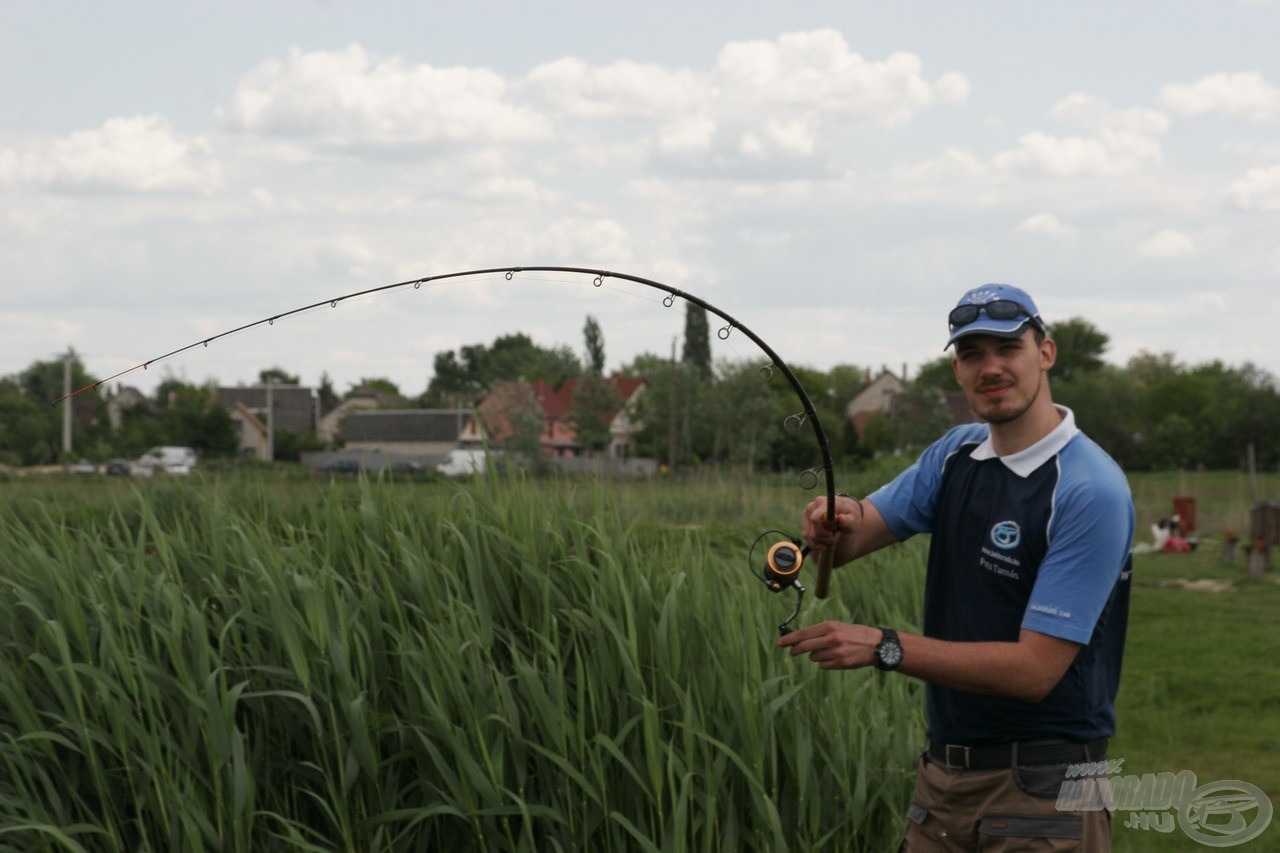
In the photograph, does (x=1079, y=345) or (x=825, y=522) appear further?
(x=1079, y=345)

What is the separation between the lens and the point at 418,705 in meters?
4.05

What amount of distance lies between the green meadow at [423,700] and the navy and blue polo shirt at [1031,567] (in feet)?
2.51

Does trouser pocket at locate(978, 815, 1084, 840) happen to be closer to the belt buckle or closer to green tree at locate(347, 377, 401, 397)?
the belt buckle

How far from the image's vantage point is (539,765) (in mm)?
4008

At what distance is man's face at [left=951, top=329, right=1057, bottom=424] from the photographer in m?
3.03

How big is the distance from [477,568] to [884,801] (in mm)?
1632

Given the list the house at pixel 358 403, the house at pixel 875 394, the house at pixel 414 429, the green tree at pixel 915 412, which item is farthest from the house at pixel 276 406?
the green tree at pixel 915 412

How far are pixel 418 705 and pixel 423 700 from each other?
0.07 feet

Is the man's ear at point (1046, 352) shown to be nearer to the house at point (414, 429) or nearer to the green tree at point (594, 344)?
the house at point (414, 429)

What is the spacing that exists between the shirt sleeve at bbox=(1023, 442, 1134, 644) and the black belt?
1.13 ft

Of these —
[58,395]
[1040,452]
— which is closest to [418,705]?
[1040,452]

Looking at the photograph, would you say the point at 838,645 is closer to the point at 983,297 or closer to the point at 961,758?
the point at 961,758

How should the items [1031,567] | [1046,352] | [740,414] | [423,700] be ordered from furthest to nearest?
[740,414] → [423,700] → [1046,352] → [1031,567]

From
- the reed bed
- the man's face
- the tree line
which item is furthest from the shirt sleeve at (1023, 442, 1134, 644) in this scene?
the tree line
